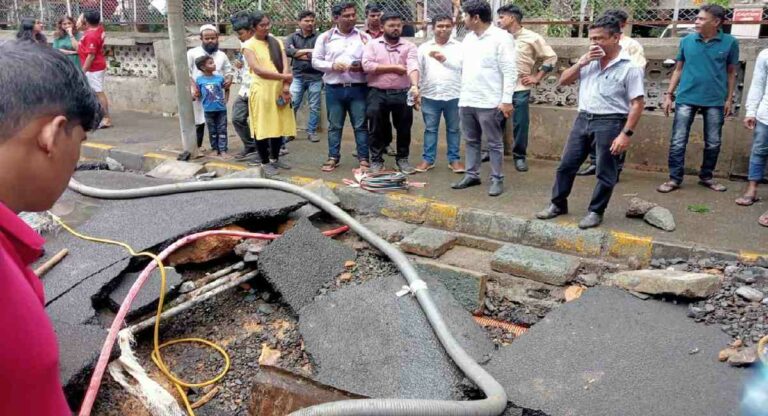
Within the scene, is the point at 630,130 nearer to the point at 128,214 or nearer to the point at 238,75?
the point at 128,214

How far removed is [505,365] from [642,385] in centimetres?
76

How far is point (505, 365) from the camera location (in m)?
3.76

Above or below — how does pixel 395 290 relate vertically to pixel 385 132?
below

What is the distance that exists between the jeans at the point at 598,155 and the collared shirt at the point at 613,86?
3.1 inches

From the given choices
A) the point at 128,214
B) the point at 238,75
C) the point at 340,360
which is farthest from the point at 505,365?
the point at 238,75

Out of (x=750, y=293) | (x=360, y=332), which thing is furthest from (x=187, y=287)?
(x=750, y=293)

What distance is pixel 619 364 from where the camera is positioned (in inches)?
146

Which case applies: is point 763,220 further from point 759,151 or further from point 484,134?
point 484,134

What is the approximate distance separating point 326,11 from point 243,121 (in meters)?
2.51

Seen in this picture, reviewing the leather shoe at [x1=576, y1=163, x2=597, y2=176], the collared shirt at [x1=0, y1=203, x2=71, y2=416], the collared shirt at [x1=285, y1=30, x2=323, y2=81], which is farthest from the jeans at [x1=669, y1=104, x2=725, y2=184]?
the collared shirt at [x1=0, y1=203, x2=71, y2=416]

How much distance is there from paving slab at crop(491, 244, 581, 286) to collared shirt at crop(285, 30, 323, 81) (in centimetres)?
445

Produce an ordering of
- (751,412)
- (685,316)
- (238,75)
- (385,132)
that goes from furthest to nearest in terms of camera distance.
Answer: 1. (238,75)
2. (385,132)
3. (685,316)
4. (751,412)

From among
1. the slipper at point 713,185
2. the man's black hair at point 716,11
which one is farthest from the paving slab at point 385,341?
the man's black hair at point 716,11

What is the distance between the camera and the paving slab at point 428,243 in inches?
200
